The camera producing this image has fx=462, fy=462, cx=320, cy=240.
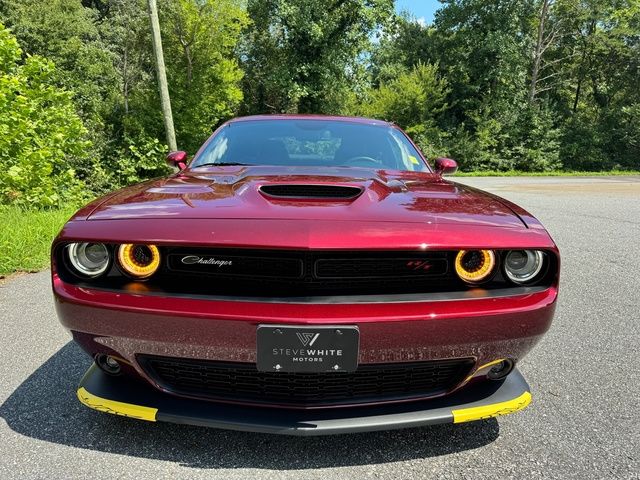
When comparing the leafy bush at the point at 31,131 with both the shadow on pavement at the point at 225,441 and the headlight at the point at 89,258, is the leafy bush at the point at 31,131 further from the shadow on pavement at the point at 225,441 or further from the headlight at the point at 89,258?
the headlight at the point at 89,258

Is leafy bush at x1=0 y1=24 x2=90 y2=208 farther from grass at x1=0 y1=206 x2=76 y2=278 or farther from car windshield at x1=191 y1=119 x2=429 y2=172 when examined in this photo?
car windshield at x1=191 y1=119 x2=429 y2=172

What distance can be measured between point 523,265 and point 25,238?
5.07 metres

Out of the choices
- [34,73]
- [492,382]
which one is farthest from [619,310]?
[34,73]

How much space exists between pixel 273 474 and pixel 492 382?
3.02ft

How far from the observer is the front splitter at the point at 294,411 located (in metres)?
1.57

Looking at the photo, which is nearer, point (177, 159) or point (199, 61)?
point (177, 159)

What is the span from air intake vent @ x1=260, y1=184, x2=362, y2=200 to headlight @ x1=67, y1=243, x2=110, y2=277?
0.65 meters

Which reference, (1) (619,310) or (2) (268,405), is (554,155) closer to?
(1) (619,310)

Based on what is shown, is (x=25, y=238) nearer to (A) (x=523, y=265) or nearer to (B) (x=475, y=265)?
(B) (x=475, y=265)

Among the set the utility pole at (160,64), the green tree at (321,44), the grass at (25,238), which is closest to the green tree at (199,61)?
the green tree at (321,44)

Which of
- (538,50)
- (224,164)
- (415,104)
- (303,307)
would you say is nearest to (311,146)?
(224,164)

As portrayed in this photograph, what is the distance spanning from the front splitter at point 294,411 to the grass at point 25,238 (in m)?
3.45

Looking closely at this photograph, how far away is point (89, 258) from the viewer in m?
1.70

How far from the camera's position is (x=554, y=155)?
1153 inches
